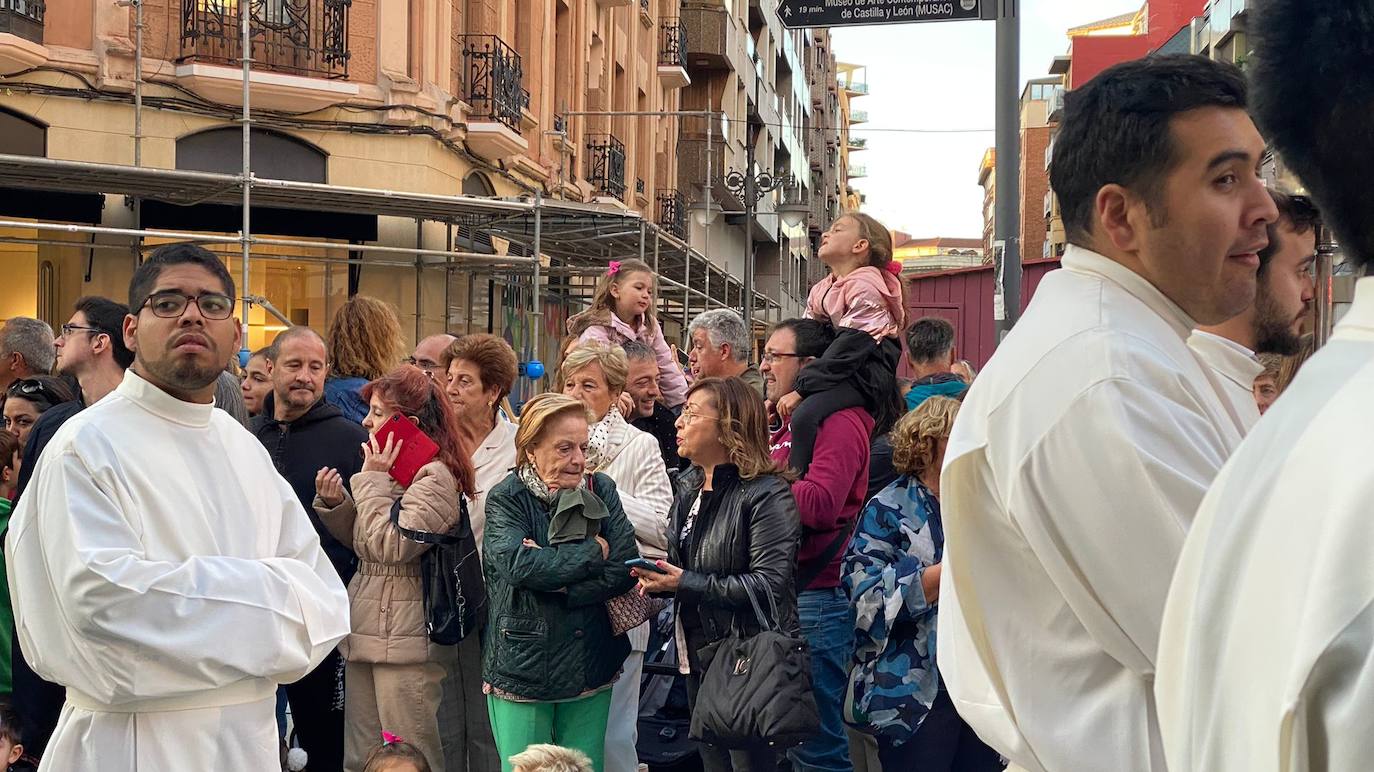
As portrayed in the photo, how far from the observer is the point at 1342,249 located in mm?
1335

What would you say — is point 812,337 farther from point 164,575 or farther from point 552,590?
point 164,575

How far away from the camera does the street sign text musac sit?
739 centimetres

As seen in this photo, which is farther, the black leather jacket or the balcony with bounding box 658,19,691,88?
the balcony with bounding box 658,19,691,88

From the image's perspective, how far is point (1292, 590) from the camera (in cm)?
111

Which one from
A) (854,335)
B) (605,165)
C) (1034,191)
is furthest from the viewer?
(1034,191)

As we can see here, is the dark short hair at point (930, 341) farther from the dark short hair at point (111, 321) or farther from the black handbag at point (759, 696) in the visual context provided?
the dark short hair at point (111, 321)

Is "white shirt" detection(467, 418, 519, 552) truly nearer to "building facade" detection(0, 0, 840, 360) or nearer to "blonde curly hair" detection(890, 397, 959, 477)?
"blonde curly hair" detection(890, 397, 959, 477)

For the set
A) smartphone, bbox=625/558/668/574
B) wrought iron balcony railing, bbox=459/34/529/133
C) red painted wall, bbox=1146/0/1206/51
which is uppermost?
red painted wall, bbox=1146/0/1206/51

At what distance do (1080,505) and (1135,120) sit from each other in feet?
2.03

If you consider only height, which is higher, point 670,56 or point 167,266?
point 670,56

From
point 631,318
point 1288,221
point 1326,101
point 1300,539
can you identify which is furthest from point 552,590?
point 1300,539

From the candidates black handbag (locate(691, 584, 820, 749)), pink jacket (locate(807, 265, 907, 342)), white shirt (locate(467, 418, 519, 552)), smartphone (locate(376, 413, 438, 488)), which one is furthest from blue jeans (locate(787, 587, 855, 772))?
smartphone (locate(376, 413, 438, 488))

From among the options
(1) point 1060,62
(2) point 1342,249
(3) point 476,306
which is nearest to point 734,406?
(2) point 1342,249

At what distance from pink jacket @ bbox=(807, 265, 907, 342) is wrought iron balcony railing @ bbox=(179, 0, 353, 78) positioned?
11.2 meters
